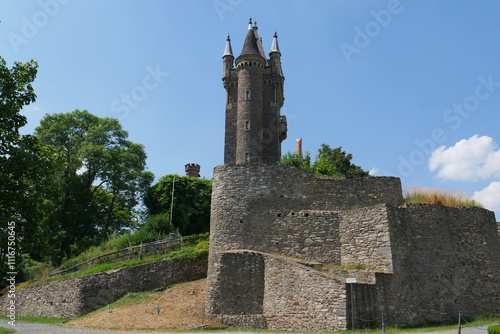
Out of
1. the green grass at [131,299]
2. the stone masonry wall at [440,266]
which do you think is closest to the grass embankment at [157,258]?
the green grass at [131,299]

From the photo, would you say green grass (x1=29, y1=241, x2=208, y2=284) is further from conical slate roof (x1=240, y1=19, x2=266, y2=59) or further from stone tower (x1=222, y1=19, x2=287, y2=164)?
conical slate roof (x1=240, y1=19, x2=266, y2=59)

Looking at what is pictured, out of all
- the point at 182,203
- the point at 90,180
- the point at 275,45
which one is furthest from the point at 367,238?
the point at 275,45

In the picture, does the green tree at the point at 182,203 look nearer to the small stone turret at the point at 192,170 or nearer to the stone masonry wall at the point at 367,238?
the small stone turret at the point at 192,170

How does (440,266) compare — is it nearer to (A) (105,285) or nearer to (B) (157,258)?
(B) (157,258)

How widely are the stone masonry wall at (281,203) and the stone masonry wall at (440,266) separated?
2.27m

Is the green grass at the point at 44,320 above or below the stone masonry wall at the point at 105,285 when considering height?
below

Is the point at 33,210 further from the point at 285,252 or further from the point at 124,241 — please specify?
the point at 124,241

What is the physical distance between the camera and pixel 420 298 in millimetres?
15672

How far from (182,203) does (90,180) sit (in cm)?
816

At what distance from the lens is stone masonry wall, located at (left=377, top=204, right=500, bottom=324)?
602 inches

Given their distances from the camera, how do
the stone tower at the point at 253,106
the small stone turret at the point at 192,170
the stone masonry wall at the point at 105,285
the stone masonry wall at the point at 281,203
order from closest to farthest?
1. the stone masonry wall at the point at 281,203
2. the stone masonry wall at the point at 105,285
3. the stone tower at the point at 253,106
4. the small stone turret at the point at 192,170

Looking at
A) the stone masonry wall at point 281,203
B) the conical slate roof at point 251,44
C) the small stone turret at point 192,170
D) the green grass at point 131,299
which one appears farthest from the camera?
the small stone turret at point 192,170

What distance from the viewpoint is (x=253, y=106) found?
3816cm

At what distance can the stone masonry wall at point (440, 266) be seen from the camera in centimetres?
1530
